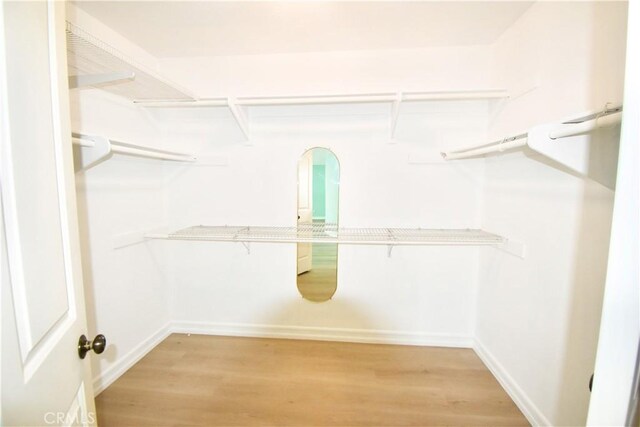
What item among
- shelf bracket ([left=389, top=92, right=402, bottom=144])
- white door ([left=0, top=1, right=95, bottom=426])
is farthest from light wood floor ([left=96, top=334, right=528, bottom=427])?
shelf bracket ([left=389, top=92, right=402, bottom=144])

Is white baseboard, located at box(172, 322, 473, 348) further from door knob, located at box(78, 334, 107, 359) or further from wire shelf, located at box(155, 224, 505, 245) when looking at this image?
door knob, located at box(78, 334, 107, 359)

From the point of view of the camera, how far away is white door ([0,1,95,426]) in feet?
1.46

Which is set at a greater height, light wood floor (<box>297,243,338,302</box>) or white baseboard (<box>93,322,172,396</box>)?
light wood floor (<box>297,243,338,302</box>)

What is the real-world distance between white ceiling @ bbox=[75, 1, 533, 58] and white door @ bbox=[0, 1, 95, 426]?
A: 44.5 inches

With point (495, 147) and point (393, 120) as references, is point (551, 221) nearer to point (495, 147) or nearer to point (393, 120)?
point (495, 147)

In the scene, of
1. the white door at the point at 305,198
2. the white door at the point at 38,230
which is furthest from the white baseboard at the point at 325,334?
the white door at the point at 38,230

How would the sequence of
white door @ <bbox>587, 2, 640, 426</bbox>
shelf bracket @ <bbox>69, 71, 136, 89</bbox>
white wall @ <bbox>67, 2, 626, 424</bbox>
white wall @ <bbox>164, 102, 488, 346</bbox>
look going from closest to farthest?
white door @ <bbox>587, 2, 640, 426</bbox> → shelf bracket @ <bbox>69, 71, 136, 89</bbox> → white wall @ <bbox>67, 2, 626, 424</bbox> → white wall @ <bbox>164, 102, 488, 346</bbox>

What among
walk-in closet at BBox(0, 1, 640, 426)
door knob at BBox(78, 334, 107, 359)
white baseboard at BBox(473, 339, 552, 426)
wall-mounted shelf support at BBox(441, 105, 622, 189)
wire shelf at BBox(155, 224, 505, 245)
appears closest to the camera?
walk-in closet at BBox(0, 1, 640, 426)

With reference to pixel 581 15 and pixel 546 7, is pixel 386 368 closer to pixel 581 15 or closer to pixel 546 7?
pixel 581 15

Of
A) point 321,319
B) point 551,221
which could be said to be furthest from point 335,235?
point 551,221

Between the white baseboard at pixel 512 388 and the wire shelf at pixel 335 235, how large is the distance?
0.84m

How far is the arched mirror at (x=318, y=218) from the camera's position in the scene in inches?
81.7

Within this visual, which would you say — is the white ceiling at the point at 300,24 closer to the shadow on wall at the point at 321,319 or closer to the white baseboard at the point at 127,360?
the shadow on wall at the point at 321,319

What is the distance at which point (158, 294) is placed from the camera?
2109 mm
